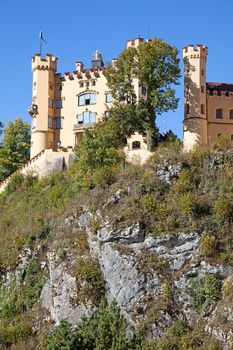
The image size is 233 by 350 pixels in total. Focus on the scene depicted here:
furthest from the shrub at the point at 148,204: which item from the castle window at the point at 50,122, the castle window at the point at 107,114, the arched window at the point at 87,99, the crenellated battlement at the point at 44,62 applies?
the crenellated battlement at the point at 44,62

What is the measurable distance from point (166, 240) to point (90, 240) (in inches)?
207

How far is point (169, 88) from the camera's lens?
195 feet

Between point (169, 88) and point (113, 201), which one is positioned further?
point (169, 88)

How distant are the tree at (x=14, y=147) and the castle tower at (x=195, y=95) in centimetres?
1734

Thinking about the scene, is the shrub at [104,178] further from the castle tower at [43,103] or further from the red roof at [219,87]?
the red roof at [219,87]

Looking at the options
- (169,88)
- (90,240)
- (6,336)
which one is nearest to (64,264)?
(90,240)

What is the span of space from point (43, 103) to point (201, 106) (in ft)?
47.1

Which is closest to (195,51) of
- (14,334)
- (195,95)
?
(195,95)

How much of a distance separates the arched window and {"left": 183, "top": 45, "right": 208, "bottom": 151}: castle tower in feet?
29.2

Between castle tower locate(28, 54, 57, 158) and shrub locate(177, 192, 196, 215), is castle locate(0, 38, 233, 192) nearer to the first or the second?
castle tower locate(28, 54, 57, 158)

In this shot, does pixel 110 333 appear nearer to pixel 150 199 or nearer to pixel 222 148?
pixel 150 199

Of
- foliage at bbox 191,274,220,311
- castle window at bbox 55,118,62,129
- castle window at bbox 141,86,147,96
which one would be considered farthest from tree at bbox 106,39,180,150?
foliage at bbox 191,274,220,311

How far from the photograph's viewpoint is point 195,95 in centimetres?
6075

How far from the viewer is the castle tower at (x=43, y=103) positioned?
66.2m
